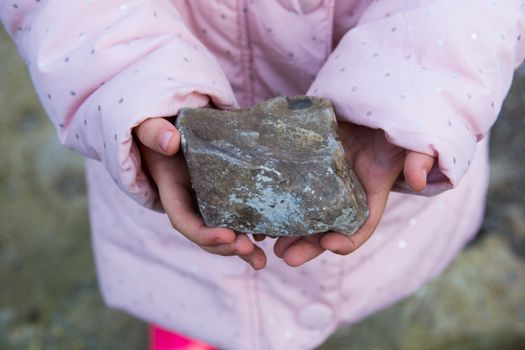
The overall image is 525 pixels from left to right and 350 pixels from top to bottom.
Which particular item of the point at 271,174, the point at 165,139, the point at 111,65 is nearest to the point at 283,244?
the point at 271,174

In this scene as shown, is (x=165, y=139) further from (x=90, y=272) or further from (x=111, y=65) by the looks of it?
(x=90, y=272)

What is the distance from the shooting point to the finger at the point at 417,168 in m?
0.85

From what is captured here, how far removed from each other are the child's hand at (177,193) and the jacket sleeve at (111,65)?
0.10ft

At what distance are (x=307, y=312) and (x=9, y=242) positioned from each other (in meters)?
1.24

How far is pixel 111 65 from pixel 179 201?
0.76 ft

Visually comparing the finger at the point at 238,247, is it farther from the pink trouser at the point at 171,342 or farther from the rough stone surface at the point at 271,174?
the pink trouser at the point at 171,342

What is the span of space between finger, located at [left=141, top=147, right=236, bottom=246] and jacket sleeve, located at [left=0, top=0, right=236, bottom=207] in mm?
30

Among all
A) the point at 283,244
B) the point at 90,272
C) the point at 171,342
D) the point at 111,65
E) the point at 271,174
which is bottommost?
the point at 90,272

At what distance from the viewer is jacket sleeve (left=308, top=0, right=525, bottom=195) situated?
0.86 meters

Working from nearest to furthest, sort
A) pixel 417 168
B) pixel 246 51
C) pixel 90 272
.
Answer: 1. pixel 417 168
2. pixel 246 51
3. pixel 90 272

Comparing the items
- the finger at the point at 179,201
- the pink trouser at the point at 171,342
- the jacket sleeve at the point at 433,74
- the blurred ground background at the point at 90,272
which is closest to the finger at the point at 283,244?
the finger at the point at 179,201

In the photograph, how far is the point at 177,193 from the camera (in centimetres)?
94

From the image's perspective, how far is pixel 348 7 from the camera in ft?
3.45

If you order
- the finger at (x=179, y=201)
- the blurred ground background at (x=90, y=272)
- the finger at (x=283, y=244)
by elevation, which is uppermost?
the finger at (x=179, y=201)
